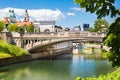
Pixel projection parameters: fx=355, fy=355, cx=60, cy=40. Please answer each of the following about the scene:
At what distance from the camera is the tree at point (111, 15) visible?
11797 mm

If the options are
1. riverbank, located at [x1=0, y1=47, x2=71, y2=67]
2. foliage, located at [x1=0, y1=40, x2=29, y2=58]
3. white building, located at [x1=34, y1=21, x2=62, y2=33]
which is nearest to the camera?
riverbank, located at [x1=0, y1=47, x2=71, y2=67]

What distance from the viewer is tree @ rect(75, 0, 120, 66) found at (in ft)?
38.7

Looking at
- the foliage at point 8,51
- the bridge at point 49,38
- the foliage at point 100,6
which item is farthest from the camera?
the bridge at point 49,38

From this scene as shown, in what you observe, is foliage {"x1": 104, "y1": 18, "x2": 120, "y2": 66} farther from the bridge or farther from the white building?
the white building

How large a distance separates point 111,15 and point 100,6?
0.68m

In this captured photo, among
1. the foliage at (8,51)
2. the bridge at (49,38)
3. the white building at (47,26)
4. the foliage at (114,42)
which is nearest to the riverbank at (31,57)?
the foliage at (8,51)

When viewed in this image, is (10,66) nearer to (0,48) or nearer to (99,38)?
(0,48)

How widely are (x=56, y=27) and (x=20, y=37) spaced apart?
275 feet

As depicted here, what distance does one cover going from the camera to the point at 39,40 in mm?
49781

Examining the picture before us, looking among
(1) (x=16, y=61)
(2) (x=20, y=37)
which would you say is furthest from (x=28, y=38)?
(1) (x=16, y=61)

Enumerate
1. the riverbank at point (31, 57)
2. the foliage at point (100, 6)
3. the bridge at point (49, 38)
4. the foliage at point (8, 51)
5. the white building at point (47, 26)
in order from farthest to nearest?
1. the white building at point (47, 26)
2. the bridge at point (49, 38)
3. the foliage at point (8, 51)
4. the riverbank at point (31, 57)
5. the foliage at point (100, 6)

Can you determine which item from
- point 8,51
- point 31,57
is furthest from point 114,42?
point 31,57

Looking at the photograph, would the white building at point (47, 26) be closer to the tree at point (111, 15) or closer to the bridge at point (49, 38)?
the bridge at point (49, 38)

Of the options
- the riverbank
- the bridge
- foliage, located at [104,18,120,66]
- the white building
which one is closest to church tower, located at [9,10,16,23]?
the white building
